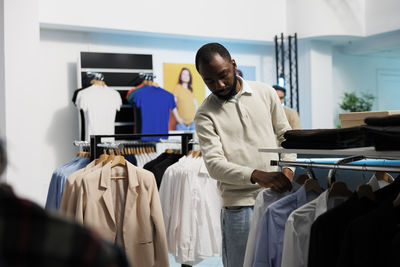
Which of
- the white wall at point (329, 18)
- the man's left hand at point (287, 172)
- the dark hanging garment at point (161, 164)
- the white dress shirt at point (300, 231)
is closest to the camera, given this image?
the white dress shirt at point (300, 231)

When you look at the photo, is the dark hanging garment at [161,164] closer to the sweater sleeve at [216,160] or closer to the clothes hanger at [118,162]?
the clothes hanger at [118,162]

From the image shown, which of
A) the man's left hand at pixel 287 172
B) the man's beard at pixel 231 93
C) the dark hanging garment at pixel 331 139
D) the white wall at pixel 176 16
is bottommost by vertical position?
the man's left hand at pixel 287 172

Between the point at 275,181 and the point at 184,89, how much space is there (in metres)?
5.58

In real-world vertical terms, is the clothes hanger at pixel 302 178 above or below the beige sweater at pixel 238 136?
below

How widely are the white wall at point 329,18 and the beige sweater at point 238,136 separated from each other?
5700mm

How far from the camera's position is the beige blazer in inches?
109

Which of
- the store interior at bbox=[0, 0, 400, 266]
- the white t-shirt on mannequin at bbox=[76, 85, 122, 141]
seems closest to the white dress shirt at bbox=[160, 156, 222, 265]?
the store interior at bbox=[0, 0, 400, 266]

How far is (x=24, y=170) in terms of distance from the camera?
15.7 ft

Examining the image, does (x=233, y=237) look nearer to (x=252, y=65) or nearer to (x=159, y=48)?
(x=159, y=48)

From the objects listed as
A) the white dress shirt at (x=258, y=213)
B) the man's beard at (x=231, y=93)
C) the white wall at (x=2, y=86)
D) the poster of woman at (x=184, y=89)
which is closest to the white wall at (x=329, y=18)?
the poster of woman at (x=184, y=89)

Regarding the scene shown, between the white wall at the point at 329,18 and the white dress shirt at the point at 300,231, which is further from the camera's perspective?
the white wall at the point at 329,18

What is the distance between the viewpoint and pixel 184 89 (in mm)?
7488

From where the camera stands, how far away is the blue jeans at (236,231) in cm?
232

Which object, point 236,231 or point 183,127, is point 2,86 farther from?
point 236,231
